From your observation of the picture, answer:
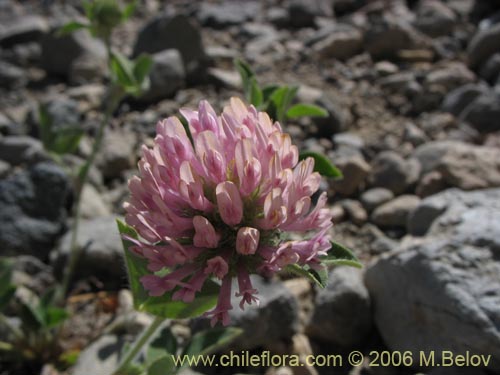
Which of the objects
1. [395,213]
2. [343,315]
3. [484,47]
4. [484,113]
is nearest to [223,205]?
[343,315]

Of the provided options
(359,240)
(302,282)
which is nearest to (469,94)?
(359,240)

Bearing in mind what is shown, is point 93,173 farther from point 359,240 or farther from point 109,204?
point 359,240

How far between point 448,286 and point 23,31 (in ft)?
23.0

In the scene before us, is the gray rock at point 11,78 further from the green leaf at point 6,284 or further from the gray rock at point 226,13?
the green leaf at point 6,284

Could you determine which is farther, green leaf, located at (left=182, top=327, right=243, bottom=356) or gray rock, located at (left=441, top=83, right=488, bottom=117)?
gray rock, located at (left=441, top=83, right=488, bottom=117)

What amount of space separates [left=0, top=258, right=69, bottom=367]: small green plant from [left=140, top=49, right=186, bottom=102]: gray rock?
2.99 metres

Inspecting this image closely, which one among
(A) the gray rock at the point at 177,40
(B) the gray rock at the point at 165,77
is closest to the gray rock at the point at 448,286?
(B) the gray rock at the point at 165,77

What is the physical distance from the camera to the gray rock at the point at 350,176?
15.1 ft

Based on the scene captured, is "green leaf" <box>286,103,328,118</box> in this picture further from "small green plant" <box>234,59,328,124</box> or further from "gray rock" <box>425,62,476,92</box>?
"gray rock" <box>425,62,476,92</box>

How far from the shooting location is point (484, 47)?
6.50 m

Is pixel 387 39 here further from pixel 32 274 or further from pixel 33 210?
pixel 32 274

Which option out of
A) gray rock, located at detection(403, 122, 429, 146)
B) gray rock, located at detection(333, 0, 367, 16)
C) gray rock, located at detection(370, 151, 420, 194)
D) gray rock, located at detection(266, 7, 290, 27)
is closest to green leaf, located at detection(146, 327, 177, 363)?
gray rock, located at detection(370, 151, 420, 194)

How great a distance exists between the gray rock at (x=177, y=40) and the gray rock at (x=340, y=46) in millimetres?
1519

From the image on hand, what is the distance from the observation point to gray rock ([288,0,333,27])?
8.04 metres
